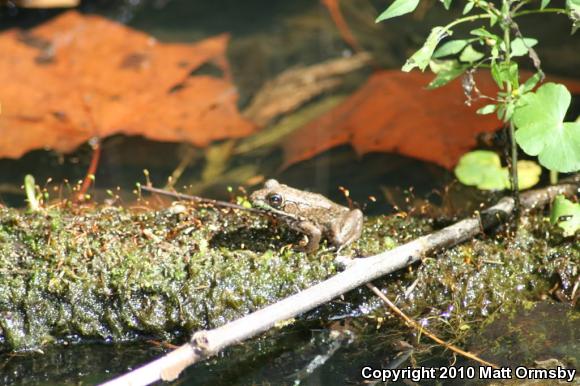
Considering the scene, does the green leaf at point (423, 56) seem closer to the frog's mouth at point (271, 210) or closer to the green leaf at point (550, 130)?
the green leaf at point (550, 130)

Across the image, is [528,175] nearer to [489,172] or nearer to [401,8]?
[489,172]

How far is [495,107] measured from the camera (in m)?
4.30

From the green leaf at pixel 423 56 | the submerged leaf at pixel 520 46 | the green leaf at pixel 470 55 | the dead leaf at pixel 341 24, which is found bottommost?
the dead leaf at pixel 341 24

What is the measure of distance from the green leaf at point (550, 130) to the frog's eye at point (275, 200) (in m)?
1.46

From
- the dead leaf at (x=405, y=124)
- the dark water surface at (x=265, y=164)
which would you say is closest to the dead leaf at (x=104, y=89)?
the dark water surface at (x=265, y=164)

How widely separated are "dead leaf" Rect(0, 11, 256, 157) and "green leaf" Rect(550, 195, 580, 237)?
10.2 feet

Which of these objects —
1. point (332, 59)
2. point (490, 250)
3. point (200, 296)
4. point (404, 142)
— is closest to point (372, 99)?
point (404, 142)

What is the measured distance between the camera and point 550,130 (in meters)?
4.07

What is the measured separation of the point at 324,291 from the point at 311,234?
54 cm

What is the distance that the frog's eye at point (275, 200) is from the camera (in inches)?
183

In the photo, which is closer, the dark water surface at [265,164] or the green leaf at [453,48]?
the dark water surface at [265,164]

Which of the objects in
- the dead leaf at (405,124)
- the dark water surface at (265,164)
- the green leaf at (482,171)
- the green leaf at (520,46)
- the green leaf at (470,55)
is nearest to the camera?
the dark water surface at (265,164)

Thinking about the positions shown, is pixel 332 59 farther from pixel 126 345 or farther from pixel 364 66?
pixel 126 345

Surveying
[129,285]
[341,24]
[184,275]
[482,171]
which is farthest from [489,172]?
[341,24]
